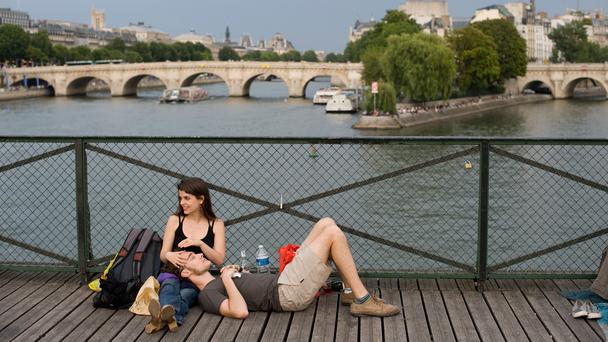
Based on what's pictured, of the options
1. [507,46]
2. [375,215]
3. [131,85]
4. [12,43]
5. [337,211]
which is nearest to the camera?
[337,211]

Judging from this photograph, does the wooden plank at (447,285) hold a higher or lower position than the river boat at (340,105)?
higher

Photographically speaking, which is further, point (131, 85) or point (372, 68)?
point (131, 85)

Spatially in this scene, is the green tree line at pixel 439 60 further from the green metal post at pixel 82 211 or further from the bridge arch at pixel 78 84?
the green metal post at pixel 82 211

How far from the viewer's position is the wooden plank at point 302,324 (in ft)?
14.5

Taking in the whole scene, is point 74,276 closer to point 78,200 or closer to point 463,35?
point 78,200

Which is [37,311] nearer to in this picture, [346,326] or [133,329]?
[133,329]

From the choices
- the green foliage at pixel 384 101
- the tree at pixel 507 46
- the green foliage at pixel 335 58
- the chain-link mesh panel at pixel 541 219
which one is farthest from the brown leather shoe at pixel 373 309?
the green foliage at pixel 335 58

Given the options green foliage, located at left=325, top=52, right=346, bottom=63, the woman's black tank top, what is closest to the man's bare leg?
the woman's black tank top

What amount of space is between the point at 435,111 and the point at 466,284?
1451 inches

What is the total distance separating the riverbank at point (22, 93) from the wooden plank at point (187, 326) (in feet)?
184

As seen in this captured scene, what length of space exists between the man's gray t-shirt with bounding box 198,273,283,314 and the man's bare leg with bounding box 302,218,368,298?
0.30 m

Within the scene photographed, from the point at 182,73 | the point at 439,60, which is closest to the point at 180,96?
the point at 182,73

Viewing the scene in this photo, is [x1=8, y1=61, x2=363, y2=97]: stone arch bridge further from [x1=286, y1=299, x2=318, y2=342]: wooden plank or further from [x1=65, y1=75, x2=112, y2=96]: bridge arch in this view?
[x1=286, y1=299, x2=318, y2=342]: wooden plank

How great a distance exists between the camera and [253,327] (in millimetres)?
4562
